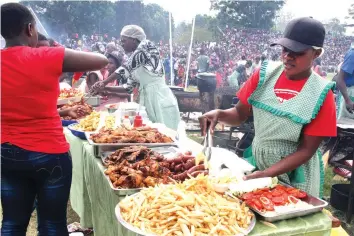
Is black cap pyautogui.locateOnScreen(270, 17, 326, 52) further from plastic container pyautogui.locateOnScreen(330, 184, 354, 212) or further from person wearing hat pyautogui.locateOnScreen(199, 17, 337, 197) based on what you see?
plastic container pyautogui.locateOnScreen(330, 184, 354, 212)

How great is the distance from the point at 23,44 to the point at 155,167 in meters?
1.10

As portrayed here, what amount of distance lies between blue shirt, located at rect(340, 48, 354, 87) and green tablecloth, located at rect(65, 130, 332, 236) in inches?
152

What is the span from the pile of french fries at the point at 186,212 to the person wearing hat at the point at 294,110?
1.17 feet

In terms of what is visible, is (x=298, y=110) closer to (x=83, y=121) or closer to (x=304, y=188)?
(x=304, y=188)

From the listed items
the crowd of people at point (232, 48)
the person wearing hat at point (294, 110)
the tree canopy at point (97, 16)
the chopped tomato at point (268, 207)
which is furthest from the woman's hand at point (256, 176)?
the tree canopy at point (97, 16)

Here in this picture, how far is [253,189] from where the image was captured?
72.2 inches

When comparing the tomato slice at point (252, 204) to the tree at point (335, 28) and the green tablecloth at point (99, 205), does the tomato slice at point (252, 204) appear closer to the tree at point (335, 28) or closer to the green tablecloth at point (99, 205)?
the green tablecloth at point (99, 205)

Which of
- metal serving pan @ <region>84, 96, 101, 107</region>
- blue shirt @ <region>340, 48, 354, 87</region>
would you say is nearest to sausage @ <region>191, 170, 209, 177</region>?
metal serving pan @ <region>84, 96, 101, 107</region>

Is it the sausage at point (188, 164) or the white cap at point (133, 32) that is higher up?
the white cap at point (133, 32)

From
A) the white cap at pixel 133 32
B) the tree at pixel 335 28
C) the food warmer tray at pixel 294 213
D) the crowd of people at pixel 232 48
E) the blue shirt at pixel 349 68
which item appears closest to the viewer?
the food warmer tray at pixel 294 213

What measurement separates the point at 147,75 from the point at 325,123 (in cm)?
313

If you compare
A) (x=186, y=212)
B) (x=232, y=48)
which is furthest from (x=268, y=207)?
(x=232, y=48)

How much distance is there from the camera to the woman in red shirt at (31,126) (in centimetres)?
208

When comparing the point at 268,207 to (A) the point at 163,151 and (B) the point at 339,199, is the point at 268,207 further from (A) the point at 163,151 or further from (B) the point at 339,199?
(B) the point at 339,199
